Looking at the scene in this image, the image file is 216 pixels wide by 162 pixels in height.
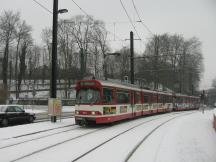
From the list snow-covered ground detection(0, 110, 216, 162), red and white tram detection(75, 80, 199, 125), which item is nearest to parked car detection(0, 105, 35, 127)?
red and white tram detection(75, 80, 199, 125)

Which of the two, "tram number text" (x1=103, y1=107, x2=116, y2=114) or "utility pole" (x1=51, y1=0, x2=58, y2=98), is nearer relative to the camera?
"tram number text" (x1=103, y1=107, x2=116, y2=114)

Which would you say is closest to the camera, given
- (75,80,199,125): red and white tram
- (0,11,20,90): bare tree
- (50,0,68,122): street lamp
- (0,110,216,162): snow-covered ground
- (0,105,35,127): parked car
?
(0,110,216,162): snow-covered ground

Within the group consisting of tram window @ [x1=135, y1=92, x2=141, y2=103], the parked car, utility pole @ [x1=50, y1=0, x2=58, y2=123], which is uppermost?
utility pole @ [x1=50, y1=0, x2=58, y2=123]

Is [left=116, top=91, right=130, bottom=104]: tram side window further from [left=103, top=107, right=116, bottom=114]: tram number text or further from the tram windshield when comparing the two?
the tram windshield

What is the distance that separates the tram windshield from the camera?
1884 cm

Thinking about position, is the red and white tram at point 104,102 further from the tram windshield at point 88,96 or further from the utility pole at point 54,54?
the utility pole at point 54,54

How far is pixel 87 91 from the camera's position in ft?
63.0

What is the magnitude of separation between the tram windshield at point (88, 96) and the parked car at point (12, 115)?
4652 millimetres

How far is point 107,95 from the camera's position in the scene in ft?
63.6

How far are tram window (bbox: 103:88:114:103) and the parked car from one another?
20.2 ft

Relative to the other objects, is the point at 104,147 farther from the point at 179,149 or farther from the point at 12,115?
the point at 12,115

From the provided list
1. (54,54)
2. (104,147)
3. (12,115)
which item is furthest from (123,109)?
(104,147)

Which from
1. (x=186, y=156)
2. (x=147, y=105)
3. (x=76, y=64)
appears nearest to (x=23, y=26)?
(x=76, y=64)

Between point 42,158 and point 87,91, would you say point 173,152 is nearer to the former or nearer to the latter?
Result: point 42,158
